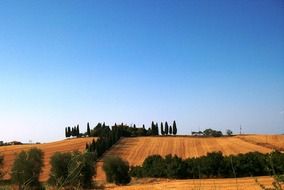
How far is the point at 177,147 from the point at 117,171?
40.1 m

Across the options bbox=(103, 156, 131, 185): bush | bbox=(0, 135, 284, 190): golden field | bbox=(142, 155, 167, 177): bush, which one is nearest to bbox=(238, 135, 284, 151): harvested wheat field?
bbox=(0, 135, 284, 190): golden field

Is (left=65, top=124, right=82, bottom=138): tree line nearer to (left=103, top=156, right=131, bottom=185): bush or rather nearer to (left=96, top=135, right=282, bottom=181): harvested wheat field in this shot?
A: (left=96, top=135, right=282, bottom=181): harvested wheat field

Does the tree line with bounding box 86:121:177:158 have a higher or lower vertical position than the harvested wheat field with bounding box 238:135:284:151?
higher

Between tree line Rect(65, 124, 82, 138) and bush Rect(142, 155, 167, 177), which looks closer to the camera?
bush Rect(142, 155, 167, 177)

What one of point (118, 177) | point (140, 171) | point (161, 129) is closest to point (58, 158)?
point (118, 177)

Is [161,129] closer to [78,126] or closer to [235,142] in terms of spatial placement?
[78,126]

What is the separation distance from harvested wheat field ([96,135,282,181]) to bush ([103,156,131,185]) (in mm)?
22532

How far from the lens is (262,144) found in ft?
335

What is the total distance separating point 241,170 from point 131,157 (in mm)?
38942

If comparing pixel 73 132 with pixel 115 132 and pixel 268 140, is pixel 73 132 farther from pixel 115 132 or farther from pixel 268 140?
pixel 268 140

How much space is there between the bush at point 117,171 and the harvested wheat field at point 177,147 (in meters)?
22.5

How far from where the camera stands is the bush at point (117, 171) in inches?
2672

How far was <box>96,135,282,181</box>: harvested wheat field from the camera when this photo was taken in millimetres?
96375

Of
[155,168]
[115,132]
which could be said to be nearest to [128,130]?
[115,132]
